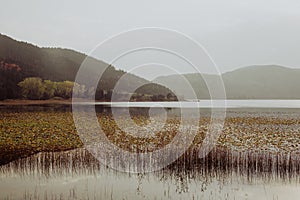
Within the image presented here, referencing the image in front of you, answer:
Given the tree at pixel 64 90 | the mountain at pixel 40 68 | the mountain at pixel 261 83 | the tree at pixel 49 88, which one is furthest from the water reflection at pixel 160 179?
the mountain at pixel 261 83

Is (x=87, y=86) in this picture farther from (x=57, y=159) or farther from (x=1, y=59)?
(x=57, y=159)

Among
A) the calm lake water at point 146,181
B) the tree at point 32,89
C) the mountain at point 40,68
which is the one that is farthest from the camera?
the mountain at point 40,68

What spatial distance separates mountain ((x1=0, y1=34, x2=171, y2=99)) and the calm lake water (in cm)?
6711

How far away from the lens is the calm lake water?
9195 millimetres

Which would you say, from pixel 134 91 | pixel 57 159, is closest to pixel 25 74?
pixel 134 91

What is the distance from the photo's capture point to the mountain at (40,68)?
81500mm

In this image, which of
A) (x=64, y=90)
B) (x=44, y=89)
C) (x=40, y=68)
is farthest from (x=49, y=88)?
(x=40, y=68)

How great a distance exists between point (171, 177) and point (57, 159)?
489cm

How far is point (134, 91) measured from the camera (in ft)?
300

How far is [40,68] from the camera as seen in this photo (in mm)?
93250

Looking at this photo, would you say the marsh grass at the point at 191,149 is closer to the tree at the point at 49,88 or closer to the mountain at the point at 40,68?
the tree at the point at 49,88

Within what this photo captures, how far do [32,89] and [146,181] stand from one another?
7130 centimetres

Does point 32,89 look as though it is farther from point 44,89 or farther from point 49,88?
point 49,88

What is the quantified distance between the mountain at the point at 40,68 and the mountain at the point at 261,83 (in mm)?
52420
